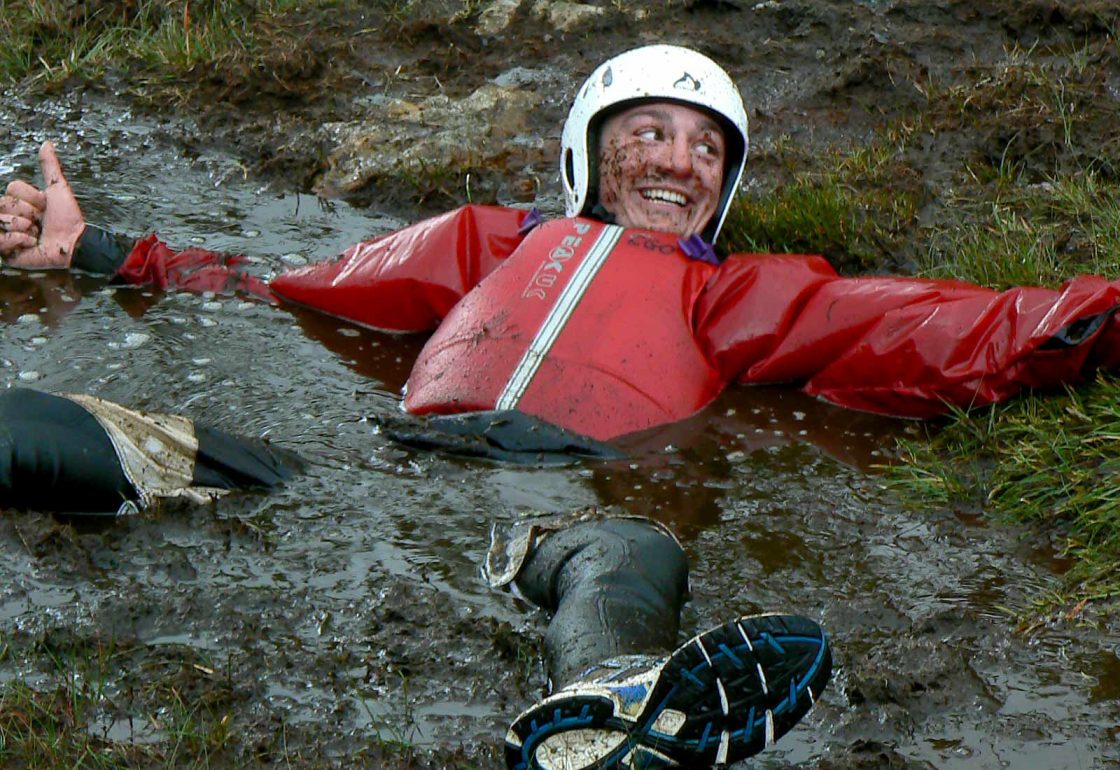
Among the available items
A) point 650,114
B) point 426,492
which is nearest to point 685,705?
point 426,492

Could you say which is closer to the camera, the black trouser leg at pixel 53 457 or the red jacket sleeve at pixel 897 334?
the black trouser leg at pixel 53 457

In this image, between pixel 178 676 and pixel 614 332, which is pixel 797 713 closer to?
pixel 178 676

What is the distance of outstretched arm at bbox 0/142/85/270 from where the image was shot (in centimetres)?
628

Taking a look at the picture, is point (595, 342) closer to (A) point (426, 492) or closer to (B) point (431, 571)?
(A) point (426, 492)

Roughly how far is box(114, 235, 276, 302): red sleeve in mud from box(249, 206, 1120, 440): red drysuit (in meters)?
0.97

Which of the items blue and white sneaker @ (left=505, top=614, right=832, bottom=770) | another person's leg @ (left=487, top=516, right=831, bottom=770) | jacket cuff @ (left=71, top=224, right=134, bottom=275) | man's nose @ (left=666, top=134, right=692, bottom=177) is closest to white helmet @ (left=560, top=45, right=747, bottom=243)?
man's nose @ (left=666, top=134, right=692, bottom=177)

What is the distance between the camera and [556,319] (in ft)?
17.1

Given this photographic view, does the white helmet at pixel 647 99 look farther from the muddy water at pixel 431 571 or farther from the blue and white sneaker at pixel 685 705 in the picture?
the blue and white sneaker at pixel 685 705

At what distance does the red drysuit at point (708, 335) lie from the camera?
502cm

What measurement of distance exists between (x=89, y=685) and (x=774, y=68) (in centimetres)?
508

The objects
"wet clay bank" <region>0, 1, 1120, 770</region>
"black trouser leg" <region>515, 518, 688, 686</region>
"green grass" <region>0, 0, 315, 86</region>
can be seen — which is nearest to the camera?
"black trouser leg" <region>515, 518, 688, 686</region>

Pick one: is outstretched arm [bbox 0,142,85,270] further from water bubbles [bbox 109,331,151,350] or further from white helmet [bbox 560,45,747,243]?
white helmet [bbox 560,45,747,243]

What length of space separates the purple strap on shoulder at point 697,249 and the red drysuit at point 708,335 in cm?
2

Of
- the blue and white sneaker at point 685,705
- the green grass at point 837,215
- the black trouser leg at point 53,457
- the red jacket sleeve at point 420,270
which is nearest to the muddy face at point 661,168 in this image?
the red jacket sleeve at point 420,270
